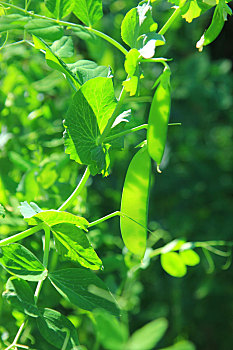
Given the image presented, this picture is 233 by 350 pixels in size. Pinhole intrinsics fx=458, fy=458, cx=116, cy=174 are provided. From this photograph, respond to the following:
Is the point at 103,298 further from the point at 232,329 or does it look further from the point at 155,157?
the point at 232,329

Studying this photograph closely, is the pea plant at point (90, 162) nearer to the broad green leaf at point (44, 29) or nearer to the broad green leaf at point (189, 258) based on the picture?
the broad green leaf at point (44, 29)

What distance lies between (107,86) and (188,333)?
2.84ft

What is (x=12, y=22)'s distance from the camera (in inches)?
13.1

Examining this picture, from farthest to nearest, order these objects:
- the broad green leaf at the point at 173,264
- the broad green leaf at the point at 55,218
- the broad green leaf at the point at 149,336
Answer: the broad green leaf at the point at 173,264 → the broad green leaf at the point at 55,218 → the broad green leaf at the point at 149,336

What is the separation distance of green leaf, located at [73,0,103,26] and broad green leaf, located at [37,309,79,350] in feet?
0.72

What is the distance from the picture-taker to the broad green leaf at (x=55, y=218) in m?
0.29

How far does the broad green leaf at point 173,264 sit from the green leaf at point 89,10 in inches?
10.1

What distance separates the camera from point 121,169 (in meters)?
0.90

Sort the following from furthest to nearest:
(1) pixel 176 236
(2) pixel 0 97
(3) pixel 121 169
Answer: (1) pixel 176 236, (3) pixel 121 169, (2) pixel 0 97

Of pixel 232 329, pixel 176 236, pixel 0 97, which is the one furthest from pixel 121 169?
pixel 232 329

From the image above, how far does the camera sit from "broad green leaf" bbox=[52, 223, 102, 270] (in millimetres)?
300

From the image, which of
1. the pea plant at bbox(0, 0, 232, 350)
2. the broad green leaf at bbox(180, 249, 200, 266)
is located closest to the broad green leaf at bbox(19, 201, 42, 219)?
the pea plant at bbox(0, 0, 232, 350)

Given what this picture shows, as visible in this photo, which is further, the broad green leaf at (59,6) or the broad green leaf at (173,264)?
the broad green leaf at (173,264)

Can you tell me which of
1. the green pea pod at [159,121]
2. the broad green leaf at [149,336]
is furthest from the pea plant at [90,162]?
the broad green leaf at [149,336]
